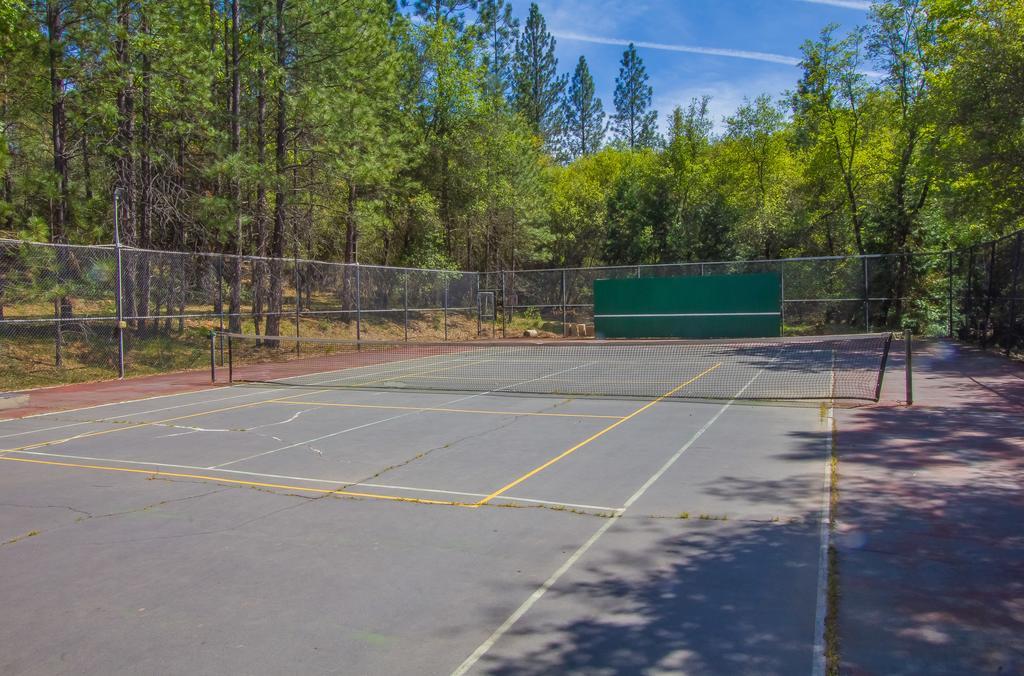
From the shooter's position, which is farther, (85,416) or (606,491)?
(85,416)

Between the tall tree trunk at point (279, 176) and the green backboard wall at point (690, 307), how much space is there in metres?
14.3

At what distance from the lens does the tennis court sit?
3.92 m

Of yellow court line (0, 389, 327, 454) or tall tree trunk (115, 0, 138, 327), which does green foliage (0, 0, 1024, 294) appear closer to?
tall tree trunk (115, 0, 138, 327)

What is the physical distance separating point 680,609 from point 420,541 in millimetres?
2289

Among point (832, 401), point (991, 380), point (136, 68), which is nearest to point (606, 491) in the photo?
point (832, 401)

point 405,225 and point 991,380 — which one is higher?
point 405,225

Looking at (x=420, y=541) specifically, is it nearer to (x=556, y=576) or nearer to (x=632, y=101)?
(x=556, y=576)

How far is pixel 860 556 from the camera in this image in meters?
5.08

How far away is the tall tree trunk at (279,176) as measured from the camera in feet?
74.9

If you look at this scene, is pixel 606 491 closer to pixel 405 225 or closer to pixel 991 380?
pixel 991 380

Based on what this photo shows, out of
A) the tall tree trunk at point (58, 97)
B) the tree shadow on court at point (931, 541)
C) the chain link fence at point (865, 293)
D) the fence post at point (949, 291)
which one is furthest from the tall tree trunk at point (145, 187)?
the fence post at point (949, 291)

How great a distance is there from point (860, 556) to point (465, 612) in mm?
2973

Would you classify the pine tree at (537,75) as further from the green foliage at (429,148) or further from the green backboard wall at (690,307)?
the green backboard wall at (690,307)

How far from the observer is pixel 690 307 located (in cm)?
2980
